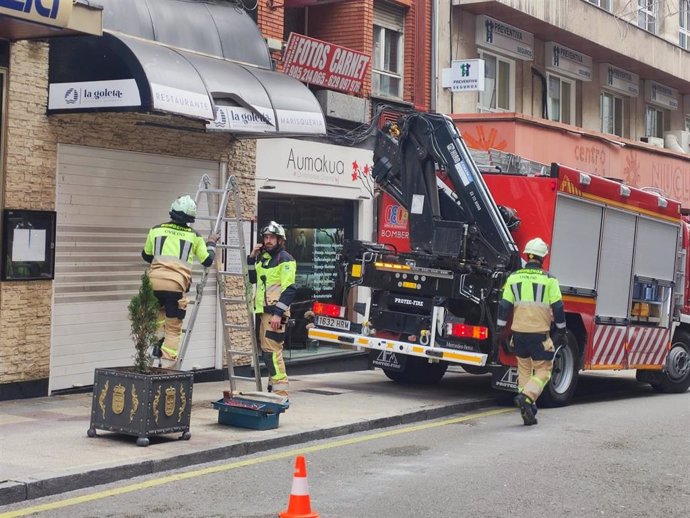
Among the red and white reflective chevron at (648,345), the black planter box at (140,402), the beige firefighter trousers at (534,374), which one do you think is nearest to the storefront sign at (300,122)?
the beige firefighter trousers at (534,374)

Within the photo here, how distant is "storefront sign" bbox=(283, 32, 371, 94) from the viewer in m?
15.7

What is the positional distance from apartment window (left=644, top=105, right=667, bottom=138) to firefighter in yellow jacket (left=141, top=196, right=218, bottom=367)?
20312 mm

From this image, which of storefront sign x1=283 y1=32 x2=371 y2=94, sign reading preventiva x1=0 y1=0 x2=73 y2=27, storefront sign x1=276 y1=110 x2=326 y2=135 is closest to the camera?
sign reading preventiva x1=0 y1=0 x2=73 y2=27

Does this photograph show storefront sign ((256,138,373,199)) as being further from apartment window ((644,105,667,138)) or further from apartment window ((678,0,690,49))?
apartment window ((678,0,690,49))

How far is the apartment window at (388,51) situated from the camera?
18.2m

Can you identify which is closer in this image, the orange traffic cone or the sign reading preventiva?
the orange traffic cone

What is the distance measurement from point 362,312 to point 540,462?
4431 millimetres

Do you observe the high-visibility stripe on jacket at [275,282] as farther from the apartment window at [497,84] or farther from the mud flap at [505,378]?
the apartment window at [497,84]

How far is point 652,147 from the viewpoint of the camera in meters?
25.4

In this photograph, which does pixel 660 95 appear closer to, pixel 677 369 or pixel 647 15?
pixel 647 15

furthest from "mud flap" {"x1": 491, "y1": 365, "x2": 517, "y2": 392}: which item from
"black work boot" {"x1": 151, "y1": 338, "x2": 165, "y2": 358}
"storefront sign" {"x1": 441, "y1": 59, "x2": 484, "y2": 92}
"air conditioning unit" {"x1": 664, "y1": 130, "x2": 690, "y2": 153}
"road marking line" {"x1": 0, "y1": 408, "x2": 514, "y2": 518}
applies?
"air conditioning unit" {"x1": 664, "y1": 130, "x2": 690, "y2": 153}

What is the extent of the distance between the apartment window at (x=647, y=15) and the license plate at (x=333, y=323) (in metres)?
17.1

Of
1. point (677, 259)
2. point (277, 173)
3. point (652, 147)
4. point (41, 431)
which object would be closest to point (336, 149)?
point (277, 173)

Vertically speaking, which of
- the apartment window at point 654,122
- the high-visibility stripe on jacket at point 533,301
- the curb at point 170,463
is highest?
the apartment window at point 654,122
